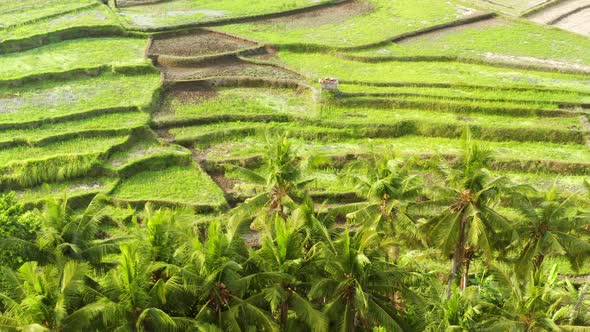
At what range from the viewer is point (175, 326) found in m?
10.5

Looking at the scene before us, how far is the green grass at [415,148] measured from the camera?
72.8ft

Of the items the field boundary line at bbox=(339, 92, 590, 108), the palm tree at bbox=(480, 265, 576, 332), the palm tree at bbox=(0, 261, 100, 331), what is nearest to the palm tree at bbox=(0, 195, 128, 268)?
the palm tree at bbox=(0, 261, 100, 331)

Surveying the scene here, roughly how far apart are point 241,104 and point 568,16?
22852mm

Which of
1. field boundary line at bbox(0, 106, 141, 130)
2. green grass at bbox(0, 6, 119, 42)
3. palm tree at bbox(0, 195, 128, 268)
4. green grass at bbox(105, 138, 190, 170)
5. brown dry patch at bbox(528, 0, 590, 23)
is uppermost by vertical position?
green grass at bbox(0, 6, 119, 42)

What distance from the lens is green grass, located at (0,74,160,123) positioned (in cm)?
2439

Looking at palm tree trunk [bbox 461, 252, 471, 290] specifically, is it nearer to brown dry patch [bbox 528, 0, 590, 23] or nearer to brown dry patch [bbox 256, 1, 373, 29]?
brown dry patch [bbox 256, 1, 373, 29]

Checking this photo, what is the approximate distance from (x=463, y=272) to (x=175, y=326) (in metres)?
8.31

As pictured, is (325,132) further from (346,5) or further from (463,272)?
(346,5)

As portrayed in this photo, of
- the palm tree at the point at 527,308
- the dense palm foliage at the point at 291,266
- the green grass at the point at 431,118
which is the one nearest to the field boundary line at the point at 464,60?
the green grass at the point at 431,118

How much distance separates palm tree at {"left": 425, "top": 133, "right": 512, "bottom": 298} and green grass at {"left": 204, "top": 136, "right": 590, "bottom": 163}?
827cm

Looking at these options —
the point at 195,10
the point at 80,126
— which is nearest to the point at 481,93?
the point at 80,126

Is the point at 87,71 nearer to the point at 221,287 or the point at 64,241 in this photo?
the point at 64,241

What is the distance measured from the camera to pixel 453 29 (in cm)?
3425

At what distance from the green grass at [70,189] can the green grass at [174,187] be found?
51 cm
